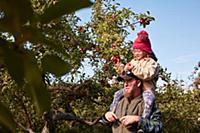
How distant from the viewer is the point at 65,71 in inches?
20.4

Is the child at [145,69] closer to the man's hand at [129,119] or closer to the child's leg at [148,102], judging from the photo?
the child's leg at [148,102]

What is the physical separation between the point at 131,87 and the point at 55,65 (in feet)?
11.9

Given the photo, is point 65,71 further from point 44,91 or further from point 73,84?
point 73,84

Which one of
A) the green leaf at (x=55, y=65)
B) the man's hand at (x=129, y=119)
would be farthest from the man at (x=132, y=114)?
the green leaf at (x=55, y=65)

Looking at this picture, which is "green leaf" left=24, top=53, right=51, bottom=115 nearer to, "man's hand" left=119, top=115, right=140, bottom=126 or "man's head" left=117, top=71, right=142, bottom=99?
"man's hand" left=119, top=115, right=140, bottom=126

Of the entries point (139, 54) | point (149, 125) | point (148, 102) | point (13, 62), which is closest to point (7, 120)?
point (13, 62)

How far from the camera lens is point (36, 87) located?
519 millimetres

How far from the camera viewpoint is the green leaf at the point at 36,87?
0.50 metres

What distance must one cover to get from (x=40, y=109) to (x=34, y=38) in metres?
0.07

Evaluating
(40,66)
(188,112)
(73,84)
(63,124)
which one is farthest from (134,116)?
(188,112)

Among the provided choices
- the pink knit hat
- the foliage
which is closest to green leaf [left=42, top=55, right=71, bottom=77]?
the foliage

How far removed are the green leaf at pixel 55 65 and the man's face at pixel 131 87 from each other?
363cm

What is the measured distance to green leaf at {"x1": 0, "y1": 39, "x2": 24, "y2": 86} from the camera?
1.61 ft

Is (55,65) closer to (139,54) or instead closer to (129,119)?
(129,119)
